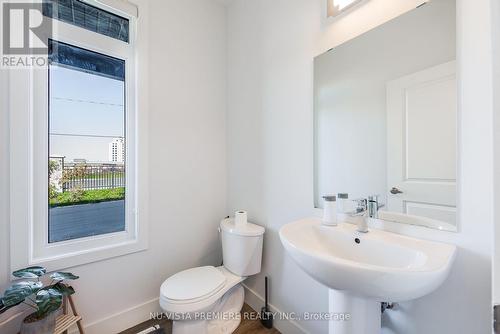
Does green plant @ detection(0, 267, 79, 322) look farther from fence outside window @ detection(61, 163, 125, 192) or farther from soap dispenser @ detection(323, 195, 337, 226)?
soap dispenser @ detection(323, 195, 337, 226)

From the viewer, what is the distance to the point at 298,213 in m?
1.43

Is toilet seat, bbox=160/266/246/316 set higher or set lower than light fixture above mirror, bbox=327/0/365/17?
lower

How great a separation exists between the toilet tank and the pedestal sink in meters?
0.49

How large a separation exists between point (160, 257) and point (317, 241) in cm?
120

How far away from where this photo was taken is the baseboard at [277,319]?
1422 mm

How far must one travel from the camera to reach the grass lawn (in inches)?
54.8

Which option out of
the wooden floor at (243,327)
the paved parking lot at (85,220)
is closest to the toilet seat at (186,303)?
the wooden floor at (243,327)

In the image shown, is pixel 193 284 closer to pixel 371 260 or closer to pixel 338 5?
pixel 371 260

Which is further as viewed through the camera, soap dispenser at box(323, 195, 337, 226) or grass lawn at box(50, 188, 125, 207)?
grass lawn at box(50, 188, 125, 207)

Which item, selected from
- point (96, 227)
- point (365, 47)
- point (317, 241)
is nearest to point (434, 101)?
point (365, 47)

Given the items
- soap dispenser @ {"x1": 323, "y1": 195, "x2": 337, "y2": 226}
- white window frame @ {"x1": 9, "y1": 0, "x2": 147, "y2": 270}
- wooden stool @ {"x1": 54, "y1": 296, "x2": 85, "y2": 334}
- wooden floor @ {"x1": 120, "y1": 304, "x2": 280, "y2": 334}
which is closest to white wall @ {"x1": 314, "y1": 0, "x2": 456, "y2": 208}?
soap dispenser @ {"x1": 323, "y1": 195, "x2": 337, "y2": 226}

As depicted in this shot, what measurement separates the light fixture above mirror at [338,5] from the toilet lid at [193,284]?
5.63 feet

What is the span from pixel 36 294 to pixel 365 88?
1.93m

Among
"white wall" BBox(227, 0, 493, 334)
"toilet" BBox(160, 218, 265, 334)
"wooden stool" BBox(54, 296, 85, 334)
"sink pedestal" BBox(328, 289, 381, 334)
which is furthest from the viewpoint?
"toilet" BBox(160, 218, 265, 334)
